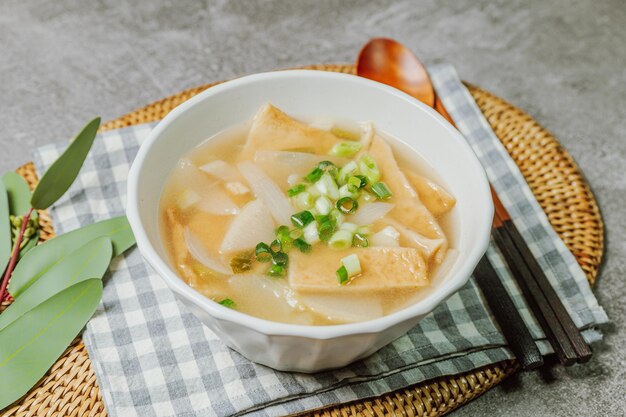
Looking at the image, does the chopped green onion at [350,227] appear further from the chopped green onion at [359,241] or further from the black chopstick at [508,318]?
the black chopstick at [508,318]

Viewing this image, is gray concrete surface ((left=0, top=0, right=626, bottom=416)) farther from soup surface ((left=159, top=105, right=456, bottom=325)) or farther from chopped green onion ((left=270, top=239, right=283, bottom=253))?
chopped green onion ((left=270, top=239, right=283, bottom=253))

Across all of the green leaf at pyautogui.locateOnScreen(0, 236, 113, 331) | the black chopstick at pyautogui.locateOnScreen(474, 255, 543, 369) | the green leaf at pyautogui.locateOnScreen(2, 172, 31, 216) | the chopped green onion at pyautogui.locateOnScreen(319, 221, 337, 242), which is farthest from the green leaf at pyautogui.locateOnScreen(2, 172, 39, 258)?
the black chopstick at pyautogui.locateOnScreen(474, 255, 543, 369)

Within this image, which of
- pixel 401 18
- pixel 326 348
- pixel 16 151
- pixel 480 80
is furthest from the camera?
pixel 401 18

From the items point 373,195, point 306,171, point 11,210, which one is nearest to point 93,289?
point 11,210

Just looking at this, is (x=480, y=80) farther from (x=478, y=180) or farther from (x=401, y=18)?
(x=478, y=180)

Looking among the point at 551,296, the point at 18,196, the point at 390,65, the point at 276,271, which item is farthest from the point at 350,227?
the point at 18,196

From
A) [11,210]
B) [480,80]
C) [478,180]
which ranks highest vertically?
[11,210]
